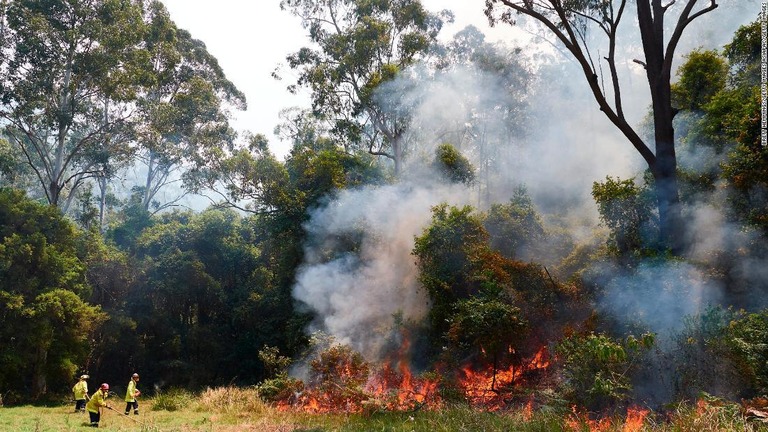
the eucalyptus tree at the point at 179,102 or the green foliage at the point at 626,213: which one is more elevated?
the eucalyptus tree at the point at 179,102

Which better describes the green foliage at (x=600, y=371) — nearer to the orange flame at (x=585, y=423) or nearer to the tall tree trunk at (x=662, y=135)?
the orange flame at (x=585, y=423)

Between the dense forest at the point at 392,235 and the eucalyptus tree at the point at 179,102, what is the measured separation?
5.4 inches

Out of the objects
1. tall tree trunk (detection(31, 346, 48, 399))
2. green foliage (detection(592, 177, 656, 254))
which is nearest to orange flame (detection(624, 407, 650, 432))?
green foliage (detection(592, 177, 656, 254))

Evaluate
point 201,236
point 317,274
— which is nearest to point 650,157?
point 317,274

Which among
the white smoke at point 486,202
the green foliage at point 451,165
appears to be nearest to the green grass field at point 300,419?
the white smoke at point 486,202

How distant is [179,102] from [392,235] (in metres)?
14.7

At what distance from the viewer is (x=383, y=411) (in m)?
11.2

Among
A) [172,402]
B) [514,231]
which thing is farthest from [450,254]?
[172,402]

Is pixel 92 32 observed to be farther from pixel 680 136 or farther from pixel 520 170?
pixel 520 170

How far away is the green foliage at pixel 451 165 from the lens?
2116cm

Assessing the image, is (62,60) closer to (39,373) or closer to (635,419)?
(39,373)

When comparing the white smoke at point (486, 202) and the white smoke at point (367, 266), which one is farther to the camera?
the white smoke at point (367, 266)

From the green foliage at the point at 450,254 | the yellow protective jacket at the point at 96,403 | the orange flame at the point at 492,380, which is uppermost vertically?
the green foliage at the point at 450,254

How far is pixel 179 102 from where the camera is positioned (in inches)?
1013
